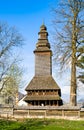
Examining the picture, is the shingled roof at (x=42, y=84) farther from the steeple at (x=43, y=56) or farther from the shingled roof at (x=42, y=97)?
the steeple at (x=43, y=56)

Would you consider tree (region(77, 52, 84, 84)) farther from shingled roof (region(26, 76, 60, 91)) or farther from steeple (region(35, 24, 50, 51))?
steeple (region(35, 24, 50, 51))

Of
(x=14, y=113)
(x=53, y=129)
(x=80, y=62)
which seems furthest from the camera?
(x=80, y=62)

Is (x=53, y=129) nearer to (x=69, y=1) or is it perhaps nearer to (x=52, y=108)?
(x=52, y=108)

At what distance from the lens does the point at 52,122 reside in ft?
78.9

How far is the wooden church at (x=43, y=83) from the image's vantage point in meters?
41.0

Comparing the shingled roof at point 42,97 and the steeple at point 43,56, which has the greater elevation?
the steeple at point 43,56

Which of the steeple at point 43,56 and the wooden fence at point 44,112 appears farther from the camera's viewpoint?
the steeple at point 43,56

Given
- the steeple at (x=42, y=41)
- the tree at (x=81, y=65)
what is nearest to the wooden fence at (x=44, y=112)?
the tree at (x=81, y=65)

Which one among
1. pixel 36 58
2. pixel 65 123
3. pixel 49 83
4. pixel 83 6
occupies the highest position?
pixel 83 6

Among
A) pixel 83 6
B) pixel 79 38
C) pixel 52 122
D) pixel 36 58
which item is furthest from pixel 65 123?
pixel 36 58

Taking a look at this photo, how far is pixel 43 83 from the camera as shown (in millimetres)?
42500

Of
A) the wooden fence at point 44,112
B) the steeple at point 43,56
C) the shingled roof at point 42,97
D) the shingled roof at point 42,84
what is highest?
the steeple at point 43,56

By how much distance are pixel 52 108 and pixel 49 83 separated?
14208 mm

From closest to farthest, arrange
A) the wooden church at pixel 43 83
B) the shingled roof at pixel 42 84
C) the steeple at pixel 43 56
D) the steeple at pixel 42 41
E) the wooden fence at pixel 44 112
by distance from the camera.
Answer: the wooden fence at pixel 44 112, the wooden church at pixel 43 83, the shingled roof at pixel 42 84, the steeple at pixel 43 56, the steeple at pixel 42 41
